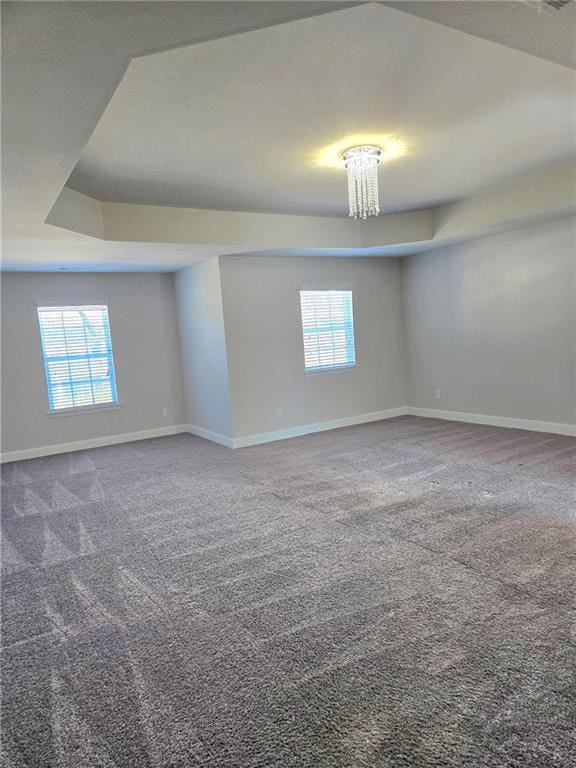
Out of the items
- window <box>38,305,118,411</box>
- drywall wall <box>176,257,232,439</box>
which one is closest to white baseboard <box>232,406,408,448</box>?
drywall wall <box>176,257,232,439</box>

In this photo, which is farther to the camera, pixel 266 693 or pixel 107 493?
pixel 107 493

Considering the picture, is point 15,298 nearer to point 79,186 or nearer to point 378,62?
point 79,186

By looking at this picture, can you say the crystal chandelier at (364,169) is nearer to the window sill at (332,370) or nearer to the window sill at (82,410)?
the window sill at (332,370)

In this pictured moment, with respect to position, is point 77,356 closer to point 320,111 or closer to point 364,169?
point 364,169

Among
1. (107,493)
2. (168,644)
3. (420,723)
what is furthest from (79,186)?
(420,723)

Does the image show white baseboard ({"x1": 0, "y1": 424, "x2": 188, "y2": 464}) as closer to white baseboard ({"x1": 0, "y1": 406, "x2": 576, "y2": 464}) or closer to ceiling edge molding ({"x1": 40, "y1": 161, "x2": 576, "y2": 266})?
white baseboard ({"x1": 0, "y1": 406, "x2": 576, "y2": 464})

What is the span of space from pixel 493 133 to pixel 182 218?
9.97ft

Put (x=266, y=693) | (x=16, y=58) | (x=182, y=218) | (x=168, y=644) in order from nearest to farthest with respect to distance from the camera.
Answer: (x=16, y=58)
(x=266, y=693)
(x=168, y=644)
(x=182, y=218)

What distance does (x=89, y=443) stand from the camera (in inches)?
261

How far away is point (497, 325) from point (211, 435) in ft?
13.4

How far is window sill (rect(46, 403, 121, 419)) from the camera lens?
638 cm

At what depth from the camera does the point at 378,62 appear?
7.85ft

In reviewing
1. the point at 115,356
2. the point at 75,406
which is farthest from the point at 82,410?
the point at 115,356

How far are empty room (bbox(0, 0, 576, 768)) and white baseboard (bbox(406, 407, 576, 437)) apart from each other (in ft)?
0.13
